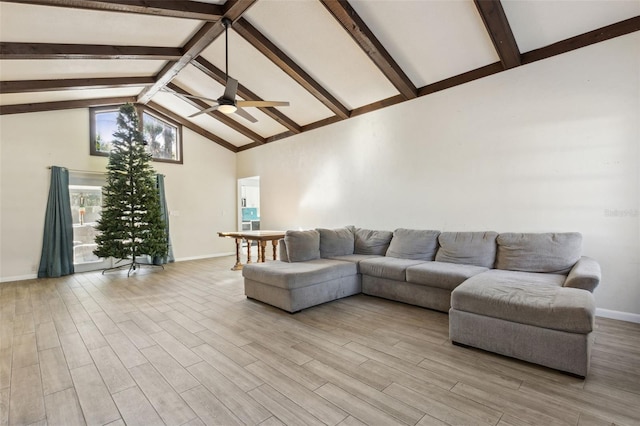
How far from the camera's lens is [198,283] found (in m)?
5.00

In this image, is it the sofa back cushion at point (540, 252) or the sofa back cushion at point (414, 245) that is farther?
the sofa back cushion at point (414, 245)

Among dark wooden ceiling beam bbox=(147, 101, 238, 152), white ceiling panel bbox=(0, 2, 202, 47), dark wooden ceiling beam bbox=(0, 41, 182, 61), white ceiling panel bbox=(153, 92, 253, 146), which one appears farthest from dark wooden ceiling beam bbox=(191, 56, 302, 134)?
dark wooden ceiling beam bbox=(147, 101, 238, 152)

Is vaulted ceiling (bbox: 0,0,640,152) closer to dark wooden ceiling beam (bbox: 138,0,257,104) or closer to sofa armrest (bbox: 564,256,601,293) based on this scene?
dark wooden ceiling beam (bbox: 138,0,257,104)

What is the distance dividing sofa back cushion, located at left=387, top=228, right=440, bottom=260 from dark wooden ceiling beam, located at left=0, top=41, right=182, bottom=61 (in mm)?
4364

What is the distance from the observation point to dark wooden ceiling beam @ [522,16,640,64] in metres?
3.00

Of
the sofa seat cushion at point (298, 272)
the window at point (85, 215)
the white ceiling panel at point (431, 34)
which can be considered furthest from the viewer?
the window at point (85, 215)

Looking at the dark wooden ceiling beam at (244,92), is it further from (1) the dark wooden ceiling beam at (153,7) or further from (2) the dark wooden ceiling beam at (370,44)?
(2) the dark wooden ceiling beam at (370,44)

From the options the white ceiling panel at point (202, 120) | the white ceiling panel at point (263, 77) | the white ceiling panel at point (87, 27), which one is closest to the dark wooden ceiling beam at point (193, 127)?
the white ceiling panel at point (202, 120)

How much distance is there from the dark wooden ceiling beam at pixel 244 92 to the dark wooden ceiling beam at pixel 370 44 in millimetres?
2546

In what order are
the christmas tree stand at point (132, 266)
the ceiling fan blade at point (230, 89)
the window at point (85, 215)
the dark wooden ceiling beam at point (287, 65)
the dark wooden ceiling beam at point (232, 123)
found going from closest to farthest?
1. the ceiling fan blade at point (230, 89)
2. the dark wooden ceiling beam at point (287, 65)
3. the christmas tree stand at point (132, 266)
4. the window at point (85, 215)
5. the dark wooden ceiling beam at point (232, 123)

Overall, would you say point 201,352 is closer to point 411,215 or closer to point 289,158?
point 411,215

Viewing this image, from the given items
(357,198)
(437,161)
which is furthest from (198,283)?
(437,161)

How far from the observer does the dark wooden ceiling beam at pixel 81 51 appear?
139 inches

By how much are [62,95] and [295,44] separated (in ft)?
14.8
